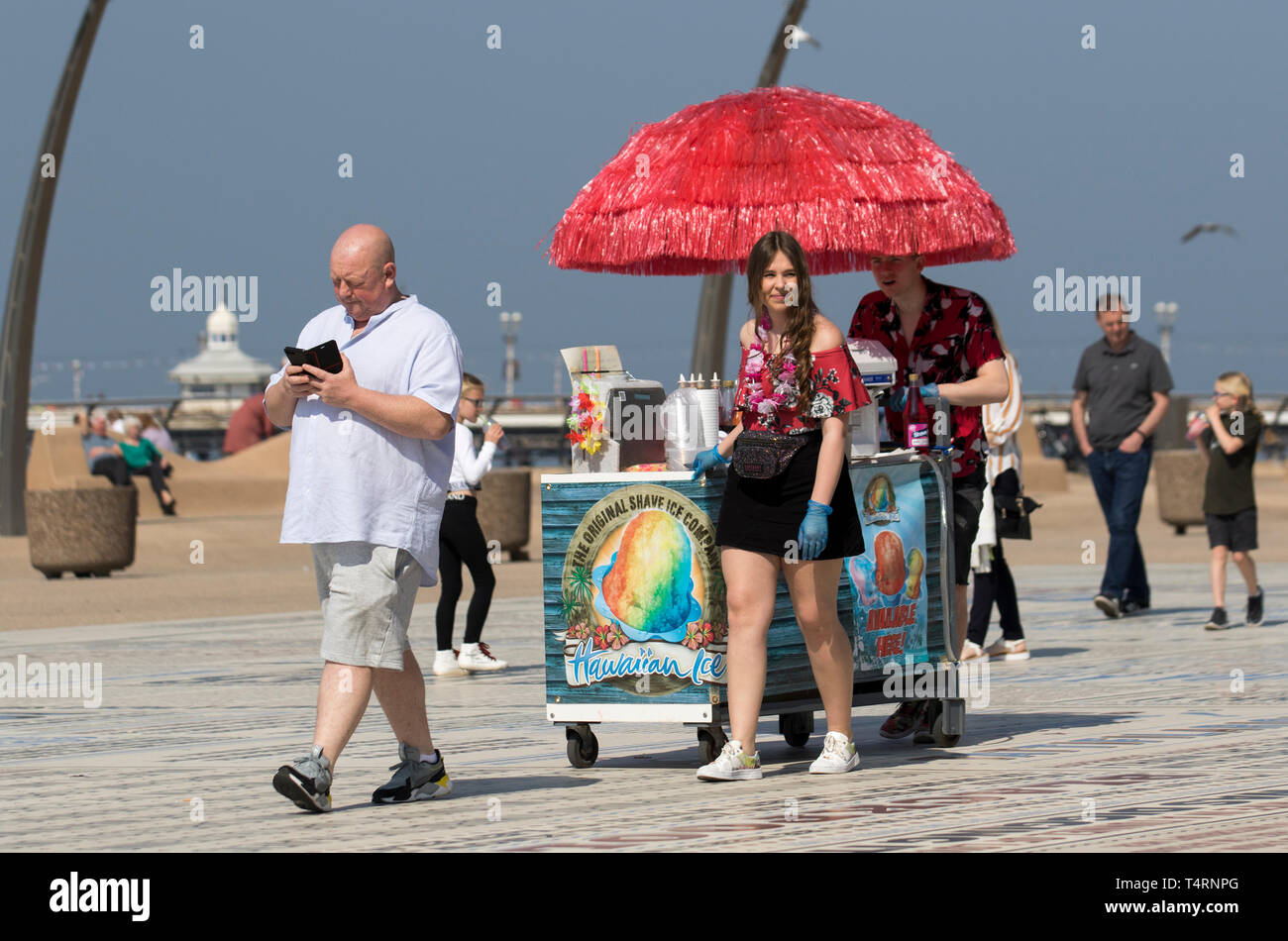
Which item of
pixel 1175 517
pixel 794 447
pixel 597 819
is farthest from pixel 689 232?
pixel 1175 517

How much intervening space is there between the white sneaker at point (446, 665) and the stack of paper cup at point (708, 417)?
14.5 ft

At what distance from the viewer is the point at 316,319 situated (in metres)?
7.14

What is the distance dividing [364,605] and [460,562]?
207 inches

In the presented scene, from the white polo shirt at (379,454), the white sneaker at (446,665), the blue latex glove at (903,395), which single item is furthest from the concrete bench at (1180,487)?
the white polo shirt at (379,454)

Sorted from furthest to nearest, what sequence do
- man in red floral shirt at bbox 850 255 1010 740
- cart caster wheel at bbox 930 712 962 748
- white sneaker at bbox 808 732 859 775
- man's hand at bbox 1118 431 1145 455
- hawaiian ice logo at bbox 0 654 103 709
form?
man's hand at bbox 1118 431 1145 455, hawaiian ice logo at bbox 0 654 103 709, man in red floral shirt at bbox 850 255 1010 740, cart caster wheel at bbox 930 712 962 748, white sneaker at bbox 808 732 859 775

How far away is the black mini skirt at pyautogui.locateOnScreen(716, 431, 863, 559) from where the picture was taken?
294 inches

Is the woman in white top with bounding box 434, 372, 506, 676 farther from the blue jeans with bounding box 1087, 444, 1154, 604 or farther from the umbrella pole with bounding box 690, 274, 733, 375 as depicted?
the umbrella pole with bounding box 690, 274, 733, 375

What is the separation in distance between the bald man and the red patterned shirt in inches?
91.5

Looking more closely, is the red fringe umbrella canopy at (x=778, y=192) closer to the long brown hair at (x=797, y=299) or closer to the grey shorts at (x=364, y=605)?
the long brown hair at (x=797, y=299)

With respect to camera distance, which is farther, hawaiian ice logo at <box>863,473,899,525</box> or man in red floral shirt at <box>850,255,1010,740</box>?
man in red floral shirt at <box>850,255,1010,740</box>

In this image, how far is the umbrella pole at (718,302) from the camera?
2398 cm

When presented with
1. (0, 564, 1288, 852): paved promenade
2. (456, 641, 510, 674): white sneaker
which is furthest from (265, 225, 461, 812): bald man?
(456, 641, 510, 674): white sneaker

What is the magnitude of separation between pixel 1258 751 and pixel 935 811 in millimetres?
1847

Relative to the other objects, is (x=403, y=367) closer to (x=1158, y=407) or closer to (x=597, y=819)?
(x=597, y=819)
